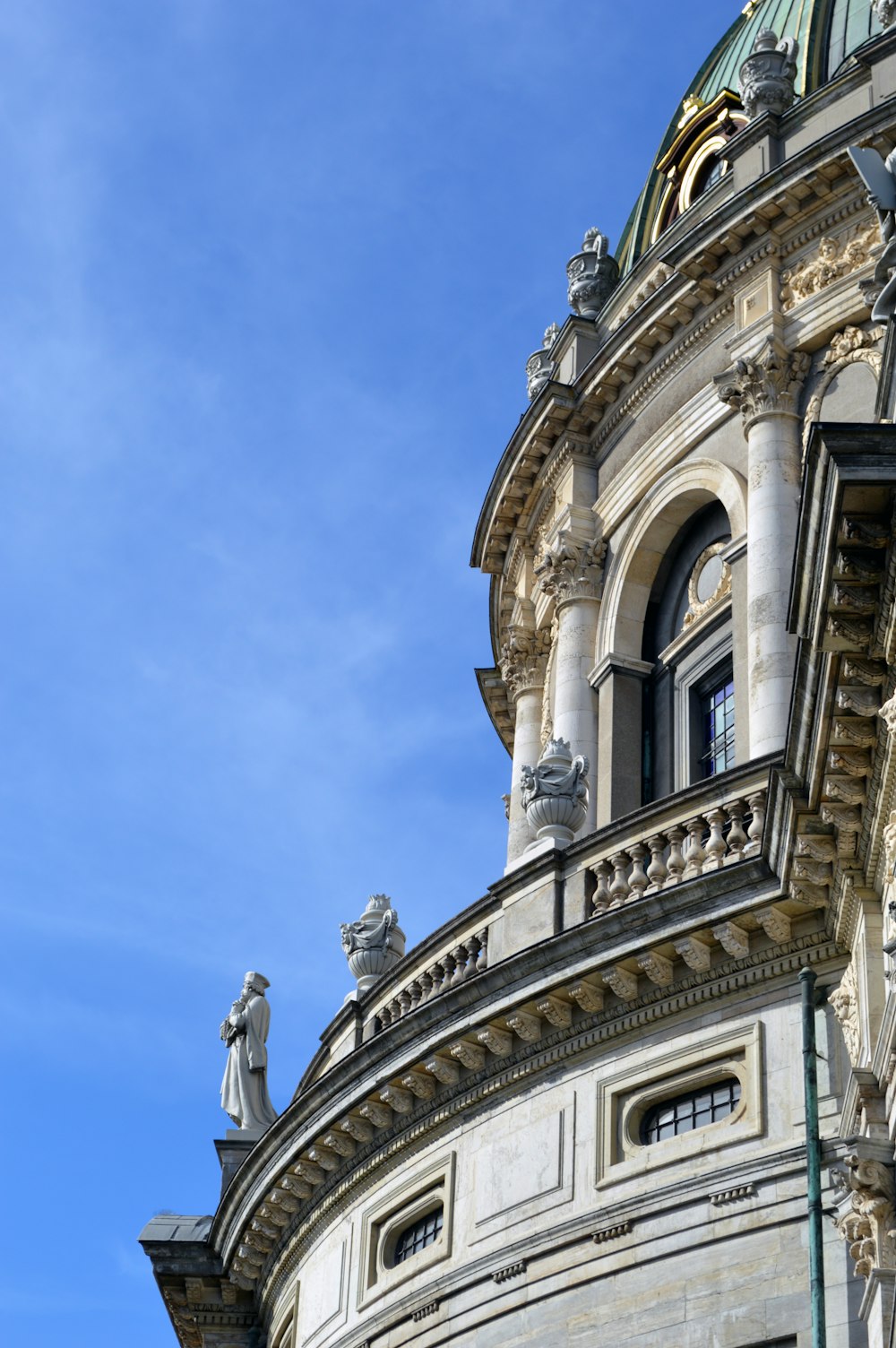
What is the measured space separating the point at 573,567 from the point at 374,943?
Answer: 7091 mm

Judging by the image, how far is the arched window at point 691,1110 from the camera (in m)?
20.2

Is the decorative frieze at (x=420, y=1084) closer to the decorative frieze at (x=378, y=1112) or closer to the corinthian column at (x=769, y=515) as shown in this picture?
the decorative frieze at (x=378, y=1112)

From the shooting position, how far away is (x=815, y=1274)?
18.0m

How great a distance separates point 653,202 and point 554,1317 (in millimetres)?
21171

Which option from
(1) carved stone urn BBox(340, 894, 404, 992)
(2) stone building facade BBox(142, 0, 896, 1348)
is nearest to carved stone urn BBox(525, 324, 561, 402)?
(2) stone building facade BBox(142, 0, 896, 1348)

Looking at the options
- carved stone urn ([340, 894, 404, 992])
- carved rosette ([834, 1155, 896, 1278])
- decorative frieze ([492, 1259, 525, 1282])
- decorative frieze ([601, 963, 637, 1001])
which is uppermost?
carved stone urn ([340, 894, 404, 992])

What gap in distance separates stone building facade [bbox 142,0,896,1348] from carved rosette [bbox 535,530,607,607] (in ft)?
0.13

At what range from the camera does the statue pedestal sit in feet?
90.6

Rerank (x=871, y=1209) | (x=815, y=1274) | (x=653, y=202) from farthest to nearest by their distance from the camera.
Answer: (x=653, y=202) < (x=815, y=1274) < (x=871, y=1209)

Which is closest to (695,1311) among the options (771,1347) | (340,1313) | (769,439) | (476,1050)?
(771,1347)

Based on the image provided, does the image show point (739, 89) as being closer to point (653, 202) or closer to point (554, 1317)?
point (653, 202)

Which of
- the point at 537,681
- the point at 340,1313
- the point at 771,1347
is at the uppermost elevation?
the point at 537,681

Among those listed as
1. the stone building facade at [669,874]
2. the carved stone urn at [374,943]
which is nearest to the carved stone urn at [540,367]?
the stone building facade at [669,874]

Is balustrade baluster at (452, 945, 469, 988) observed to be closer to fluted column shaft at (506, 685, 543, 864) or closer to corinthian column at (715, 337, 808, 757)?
corinthian column at (715, 337, 808, 757)
